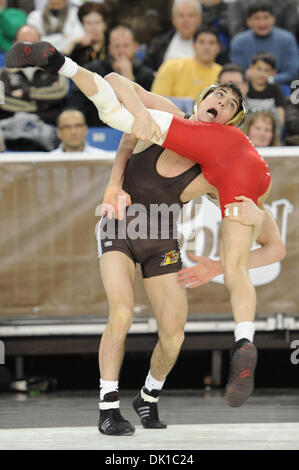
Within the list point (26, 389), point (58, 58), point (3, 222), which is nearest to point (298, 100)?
point (3, 222)

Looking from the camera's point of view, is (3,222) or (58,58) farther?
(3,222)


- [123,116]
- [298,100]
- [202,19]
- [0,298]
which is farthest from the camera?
[202,19]

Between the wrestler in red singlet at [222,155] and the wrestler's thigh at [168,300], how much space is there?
58cm

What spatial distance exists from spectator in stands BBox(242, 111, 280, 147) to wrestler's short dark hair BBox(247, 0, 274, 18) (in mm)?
2196

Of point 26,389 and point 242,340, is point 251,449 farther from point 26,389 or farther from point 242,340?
point 26,389

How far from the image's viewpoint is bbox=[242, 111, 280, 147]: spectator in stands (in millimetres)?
7328

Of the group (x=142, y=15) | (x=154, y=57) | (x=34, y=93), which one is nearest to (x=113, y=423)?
(x=34, y=93)

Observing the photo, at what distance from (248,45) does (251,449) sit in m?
5.77

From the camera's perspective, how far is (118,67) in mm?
8547

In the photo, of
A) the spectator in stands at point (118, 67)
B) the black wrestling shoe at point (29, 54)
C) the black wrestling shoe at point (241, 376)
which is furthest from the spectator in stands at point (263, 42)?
the black wrestling shoe at point (241, 376)

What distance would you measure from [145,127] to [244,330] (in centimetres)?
114

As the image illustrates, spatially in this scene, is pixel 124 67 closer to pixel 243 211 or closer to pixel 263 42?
pixel 263 42

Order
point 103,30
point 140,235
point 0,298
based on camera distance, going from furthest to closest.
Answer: point 103,30, point 0,298, point 140,235

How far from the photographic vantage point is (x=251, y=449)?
4.30 m
